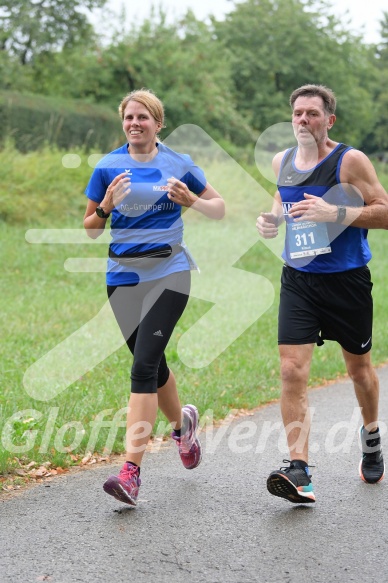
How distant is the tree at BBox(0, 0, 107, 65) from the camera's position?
27.4m

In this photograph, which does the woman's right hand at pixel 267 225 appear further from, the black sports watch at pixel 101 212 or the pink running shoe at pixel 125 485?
the pink running shoe at pixel 125 485

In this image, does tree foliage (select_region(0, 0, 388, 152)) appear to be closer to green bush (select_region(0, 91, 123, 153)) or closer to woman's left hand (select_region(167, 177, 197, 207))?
green bush (select_region(0, 91, 123, 153))

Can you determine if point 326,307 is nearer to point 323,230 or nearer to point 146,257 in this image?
point 323,230

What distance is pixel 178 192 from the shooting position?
4961mm

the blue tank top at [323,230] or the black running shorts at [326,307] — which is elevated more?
the blue tank top at [323,230]

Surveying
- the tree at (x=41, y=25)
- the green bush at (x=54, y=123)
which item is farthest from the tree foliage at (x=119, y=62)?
the green bush at (x=54, y=123)

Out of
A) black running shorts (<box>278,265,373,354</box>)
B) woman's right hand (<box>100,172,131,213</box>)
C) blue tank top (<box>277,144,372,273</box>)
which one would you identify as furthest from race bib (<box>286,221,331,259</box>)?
woman's right hand (<box>100,172,131,213</box>)

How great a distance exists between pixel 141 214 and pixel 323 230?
3.24ft

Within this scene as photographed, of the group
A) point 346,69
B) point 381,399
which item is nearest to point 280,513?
point 381,399

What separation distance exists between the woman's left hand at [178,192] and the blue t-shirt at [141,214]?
0.39 feet

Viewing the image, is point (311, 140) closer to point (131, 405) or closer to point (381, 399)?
point (131, 405)

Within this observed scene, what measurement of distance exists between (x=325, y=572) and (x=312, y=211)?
1.83m

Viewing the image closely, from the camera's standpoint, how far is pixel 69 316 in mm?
11102

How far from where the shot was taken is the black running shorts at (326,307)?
16.6 feet
